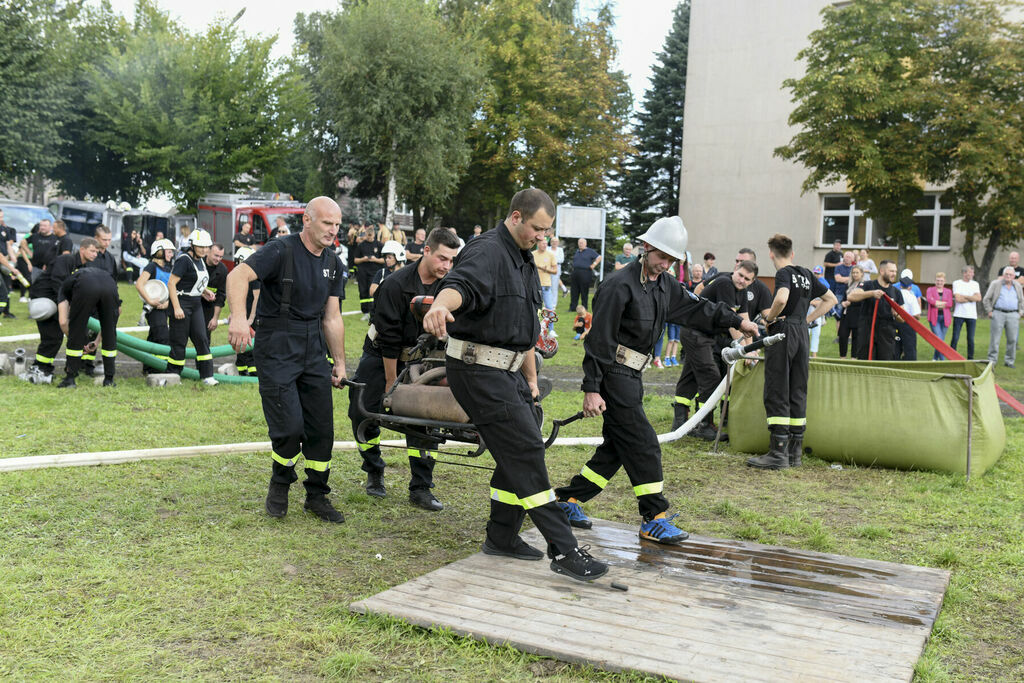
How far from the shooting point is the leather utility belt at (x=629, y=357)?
5.61 meters

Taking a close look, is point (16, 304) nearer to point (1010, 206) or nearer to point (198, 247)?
point (198, 247)

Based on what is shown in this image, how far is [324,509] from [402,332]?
125 centimetres

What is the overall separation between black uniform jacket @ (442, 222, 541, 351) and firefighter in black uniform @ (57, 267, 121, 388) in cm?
716

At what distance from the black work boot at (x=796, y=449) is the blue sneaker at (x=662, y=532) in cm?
310

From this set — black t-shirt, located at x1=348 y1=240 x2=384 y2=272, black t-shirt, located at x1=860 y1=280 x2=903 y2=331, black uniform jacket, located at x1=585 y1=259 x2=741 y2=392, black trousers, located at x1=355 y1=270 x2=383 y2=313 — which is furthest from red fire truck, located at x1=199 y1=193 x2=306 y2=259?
black uniform jacket, located at x1=585 y1=259 x2=741 y2=392

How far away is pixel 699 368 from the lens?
975 cm

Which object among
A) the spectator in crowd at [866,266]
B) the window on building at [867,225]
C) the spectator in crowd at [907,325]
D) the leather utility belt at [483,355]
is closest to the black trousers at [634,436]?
the leather utility belt at [483,355]

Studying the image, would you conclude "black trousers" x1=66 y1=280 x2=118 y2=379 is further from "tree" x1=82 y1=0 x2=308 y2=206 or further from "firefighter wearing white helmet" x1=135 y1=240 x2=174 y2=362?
"tree" x1=82 y1=0 x2=308 y2=206

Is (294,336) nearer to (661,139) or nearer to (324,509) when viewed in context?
(324,509)

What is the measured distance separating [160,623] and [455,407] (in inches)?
72.6

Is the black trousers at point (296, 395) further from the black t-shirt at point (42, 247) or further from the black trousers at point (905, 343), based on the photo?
the black t-shirt at point (42, 247)

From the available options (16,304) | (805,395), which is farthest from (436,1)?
(805,395)

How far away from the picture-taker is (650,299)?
18.7 feet

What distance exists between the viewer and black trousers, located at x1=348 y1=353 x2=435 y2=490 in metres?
6.43
